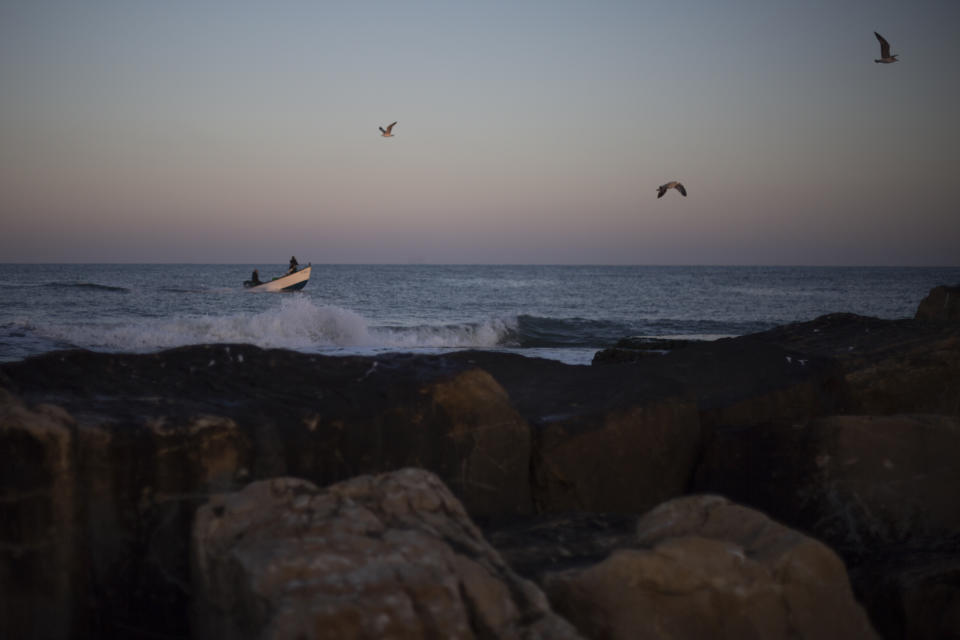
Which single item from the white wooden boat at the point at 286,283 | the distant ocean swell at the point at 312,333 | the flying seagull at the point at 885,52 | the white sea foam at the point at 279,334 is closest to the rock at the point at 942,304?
the flying seagull at the point at 885,52

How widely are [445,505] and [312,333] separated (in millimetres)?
15752

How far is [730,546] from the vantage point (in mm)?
2137

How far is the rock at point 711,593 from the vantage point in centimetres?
204

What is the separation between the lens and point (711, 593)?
80.7 inches

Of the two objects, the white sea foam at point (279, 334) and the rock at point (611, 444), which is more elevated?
the rock at point (611, 444)

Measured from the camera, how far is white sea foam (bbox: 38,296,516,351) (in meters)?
16.3

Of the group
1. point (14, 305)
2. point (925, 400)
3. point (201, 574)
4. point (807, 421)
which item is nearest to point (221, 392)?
point (201, 574)

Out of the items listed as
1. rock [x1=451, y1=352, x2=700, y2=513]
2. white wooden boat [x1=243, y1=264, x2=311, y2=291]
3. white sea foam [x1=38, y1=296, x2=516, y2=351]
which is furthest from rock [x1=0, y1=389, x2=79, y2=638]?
white wooden boat [x1=243, y1=264, x2=311, y2=291]

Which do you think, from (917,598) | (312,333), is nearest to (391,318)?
(312,333)

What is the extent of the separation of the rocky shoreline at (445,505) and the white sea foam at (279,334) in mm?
12370

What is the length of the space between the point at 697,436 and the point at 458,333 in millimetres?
16610

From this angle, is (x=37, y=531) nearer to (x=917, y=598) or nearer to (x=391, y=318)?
(x=917, y=598)

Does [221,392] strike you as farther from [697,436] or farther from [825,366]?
[825,366]

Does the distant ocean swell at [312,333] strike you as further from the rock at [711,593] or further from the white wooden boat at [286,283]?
the white wooden boat at [286,283]
